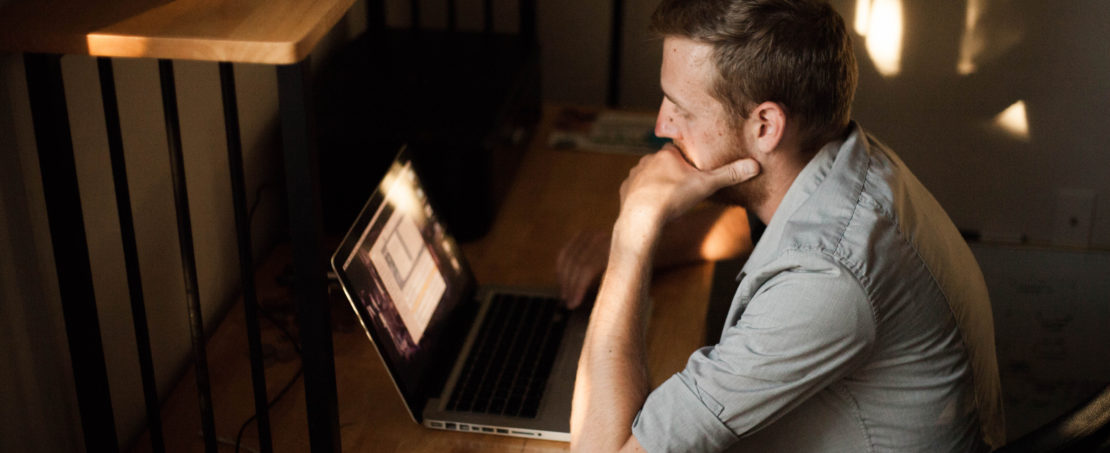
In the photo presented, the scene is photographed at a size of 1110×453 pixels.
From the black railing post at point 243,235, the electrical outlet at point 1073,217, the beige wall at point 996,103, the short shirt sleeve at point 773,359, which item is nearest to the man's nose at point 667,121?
the short shirt sleeve at point 773,359

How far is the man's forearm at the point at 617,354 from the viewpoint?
1095 millimetres

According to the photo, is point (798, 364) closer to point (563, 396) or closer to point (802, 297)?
point (802, 297)

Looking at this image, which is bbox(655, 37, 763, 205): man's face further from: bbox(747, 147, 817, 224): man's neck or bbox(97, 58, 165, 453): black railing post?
bbox(97, 58, 165, 453): black railing post

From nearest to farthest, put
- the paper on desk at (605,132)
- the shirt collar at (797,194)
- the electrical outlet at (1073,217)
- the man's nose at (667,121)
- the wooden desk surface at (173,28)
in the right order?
the wooden desk surface at (173,28) → the shirt collar at (797,194) → the man's nose at (667,121) → the paper on desk at (605,132) → the electrical outlet at (1073,217)

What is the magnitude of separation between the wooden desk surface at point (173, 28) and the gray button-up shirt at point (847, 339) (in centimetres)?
50

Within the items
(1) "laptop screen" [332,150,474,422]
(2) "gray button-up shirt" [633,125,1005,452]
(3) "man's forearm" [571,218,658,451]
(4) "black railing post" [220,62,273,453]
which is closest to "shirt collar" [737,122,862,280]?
(2) "gray button-up shirt" [633,125,1005,452]

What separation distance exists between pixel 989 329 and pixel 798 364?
361 millimetres

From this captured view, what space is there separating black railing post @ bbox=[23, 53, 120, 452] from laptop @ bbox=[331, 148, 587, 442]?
26 cm

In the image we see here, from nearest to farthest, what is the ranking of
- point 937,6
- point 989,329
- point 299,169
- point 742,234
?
point 299,169
point 989,329
point 742,234
point 937,6

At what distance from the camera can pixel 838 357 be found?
1.01 meters

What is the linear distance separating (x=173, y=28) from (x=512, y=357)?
2.18ft

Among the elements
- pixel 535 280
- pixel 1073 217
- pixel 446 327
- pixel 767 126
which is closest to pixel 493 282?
pixel 535 280

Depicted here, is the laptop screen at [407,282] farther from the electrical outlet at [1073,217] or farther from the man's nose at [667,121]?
the electrical outlet at [1073,217]

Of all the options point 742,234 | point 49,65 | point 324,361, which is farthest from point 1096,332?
point 49,65
